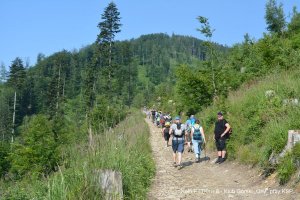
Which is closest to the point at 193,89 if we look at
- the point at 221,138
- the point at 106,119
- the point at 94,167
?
the point at 221,138

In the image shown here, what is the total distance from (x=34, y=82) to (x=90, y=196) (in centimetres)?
14626

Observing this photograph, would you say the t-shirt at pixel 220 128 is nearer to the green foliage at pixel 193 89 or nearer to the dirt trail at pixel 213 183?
the dirt trail at pixel 213 183

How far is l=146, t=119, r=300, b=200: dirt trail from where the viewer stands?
29.3 ft

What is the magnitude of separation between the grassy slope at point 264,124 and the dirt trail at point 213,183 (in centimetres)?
43

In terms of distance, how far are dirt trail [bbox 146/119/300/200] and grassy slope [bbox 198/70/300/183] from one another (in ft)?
1.42

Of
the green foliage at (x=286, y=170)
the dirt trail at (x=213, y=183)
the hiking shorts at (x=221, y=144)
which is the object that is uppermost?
the hiking shorts at (x=221, y=144)

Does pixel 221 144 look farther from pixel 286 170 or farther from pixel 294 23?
pixel 294 23

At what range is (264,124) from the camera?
12.7m

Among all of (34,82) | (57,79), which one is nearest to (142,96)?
(57,79)

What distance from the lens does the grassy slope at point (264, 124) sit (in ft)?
32.4

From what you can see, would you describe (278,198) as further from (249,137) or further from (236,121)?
(236,121)

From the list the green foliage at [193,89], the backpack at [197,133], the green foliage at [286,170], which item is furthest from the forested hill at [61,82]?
the green foliage at [286,170]

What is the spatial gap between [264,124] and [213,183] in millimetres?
3120

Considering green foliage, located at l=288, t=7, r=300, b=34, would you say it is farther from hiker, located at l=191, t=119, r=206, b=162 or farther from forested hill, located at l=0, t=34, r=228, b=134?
hiker, located at l=191, t=119, r=206, b=162
